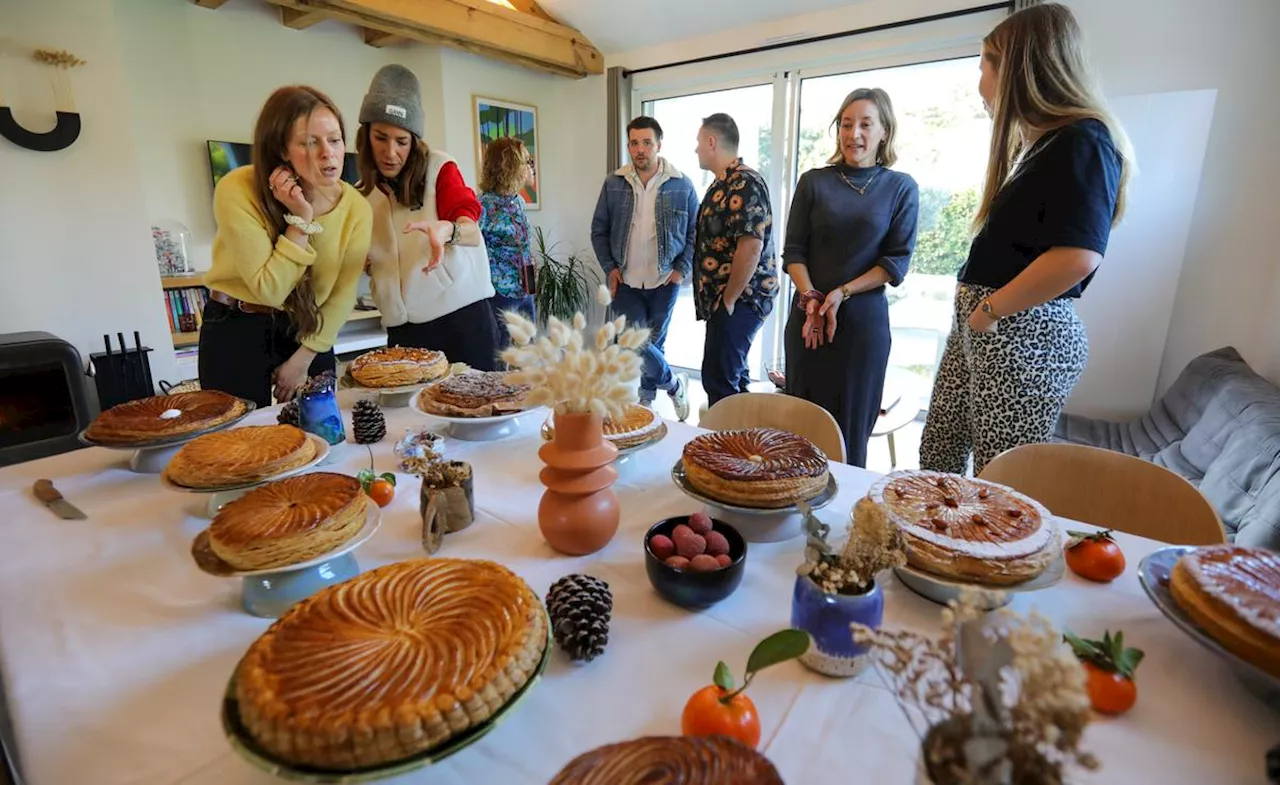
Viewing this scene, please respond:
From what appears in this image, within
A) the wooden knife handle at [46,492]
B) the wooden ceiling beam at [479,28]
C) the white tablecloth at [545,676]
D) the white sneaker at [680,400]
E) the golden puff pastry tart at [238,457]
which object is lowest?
the white sneaker at [680,400]

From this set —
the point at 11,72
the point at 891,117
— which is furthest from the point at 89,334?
the point at 891,117

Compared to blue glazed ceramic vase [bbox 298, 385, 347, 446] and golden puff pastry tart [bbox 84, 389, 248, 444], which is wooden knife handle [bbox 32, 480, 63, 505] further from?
blue glazed ceramic vase [bbox 298, 385, 347, 446]

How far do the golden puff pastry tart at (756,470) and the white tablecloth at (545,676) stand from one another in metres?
0.10

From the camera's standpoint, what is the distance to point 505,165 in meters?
3.57

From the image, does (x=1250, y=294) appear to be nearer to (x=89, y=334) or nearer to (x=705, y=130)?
(x=705, y=130)

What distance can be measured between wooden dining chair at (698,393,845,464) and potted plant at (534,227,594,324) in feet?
11.1

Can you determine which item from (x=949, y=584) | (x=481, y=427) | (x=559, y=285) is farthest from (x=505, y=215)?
(x=949, y=584)

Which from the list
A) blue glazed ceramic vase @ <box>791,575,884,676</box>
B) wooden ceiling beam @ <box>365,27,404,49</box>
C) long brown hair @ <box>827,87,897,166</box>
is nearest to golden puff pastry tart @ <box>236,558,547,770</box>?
blue glazed ceramic vase @ <box>791,575,884,676</box>

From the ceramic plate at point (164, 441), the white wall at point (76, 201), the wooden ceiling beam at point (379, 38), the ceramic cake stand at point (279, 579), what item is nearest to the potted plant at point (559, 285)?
the wooden ceiling beam at point (379, 38)

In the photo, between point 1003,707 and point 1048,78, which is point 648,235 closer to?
point 1048,78

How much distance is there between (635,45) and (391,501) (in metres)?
4.56

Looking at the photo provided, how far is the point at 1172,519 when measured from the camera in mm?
1214

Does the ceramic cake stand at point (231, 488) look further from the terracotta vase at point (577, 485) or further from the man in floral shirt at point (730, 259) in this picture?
the man in floral shirt at point (730, 259)

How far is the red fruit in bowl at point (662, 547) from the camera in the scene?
3.04 ft
